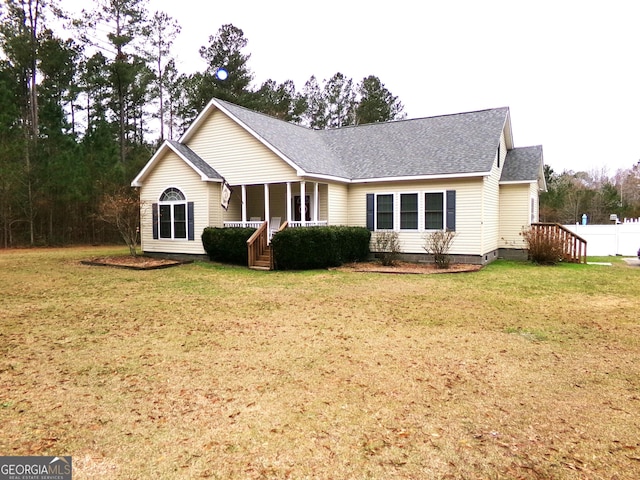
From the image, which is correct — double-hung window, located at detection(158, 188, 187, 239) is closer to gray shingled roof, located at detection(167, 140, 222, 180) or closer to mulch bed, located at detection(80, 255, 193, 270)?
mulch bed, located at detection(80, 255, 193, 270)

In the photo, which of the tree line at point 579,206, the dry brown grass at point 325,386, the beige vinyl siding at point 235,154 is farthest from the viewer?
the tree line at point 579,206

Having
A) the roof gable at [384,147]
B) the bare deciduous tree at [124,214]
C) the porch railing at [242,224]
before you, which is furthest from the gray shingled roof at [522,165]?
the bare deciduous tree at [124,214]

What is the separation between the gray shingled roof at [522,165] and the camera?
616 inches

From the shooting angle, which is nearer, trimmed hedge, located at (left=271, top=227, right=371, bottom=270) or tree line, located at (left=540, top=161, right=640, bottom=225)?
trimmed hedge, located at (left=271, top=227, right=371, bottom=270)

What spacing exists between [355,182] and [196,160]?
6.06 metres

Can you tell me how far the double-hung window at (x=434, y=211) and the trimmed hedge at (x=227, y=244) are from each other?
6.05 metres

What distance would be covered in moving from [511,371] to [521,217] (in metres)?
13.1

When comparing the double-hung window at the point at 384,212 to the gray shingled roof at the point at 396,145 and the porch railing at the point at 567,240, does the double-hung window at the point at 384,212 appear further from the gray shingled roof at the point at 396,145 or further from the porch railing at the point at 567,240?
the porch railing at the point at 567,240

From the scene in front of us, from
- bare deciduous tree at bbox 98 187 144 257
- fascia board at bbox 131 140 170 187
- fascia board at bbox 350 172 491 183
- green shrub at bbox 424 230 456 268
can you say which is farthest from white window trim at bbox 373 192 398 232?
bare deciduous tree at bbox 98 187 144 257

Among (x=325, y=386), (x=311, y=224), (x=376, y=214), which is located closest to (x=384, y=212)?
(x=376, y=214)

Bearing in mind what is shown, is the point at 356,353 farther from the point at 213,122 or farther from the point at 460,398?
the point at 213,122

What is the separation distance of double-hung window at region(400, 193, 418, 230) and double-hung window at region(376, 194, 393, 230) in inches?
17.1

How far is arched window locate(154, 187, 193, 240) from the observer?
1549 cm

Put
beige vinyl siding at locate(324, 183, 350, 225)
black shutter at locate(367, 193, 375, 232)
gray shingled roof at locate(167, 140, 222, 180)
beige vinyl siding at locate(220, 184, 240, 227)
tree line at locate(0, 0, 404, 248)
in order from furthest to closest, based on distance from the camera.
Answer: tree line at locate(0, 0, 404, 248)
black shutter at locate(367, 193, 375, 232)
beige vinyl siding at locate(220, 184, 240, 227)
beige vinyl siding at locate(324, 183, 350, 225)
gray shingled roof at locate(167, 140, 222, 180)
